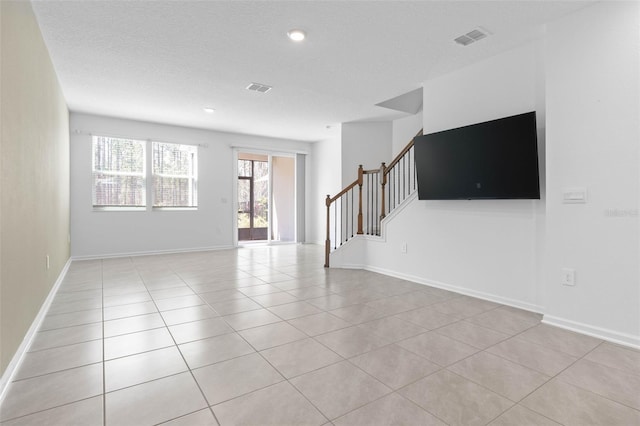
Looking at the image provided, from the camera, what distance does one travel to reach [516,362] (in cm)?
221

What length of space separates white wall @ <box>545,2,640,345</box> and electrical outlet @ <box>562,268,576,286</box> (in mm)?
35

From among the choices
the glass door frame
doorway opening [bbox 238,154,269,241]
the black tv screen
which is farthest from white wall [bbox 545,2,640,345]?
doorway opening [bbox 238,154,269,241]

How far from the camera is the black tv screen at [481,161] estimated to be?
3.13m

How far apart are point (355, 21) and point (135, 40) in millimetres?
2231

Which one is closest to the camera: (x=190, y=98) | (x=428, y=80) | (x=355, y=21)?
(x=355, y=21)

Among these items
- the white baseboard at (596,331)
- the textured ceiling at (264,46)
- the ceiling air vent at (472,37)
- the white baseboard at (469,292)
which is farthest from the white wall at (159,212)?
the white baseboard at (596,331)

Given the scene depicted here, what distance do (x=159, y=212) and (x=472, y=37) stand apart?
635cm

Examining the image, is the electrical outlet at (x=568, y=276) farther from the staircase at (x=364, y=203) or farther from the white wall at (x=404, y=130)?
the white wall at (x=404, y=130)

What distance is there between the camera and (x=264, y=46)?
3477mm

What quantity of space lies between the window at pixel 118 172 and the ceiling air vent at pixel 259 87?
10.9ft

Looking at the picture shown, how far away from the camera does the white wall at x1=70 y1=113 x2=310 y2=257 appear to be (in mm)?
6109

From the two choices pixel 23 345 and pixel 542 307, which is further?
pixel 542 307

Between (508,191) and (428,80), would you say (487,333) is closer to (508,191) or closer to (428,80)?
(508,191)

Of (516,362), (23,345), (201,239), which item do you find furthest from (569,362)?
(201,239)
